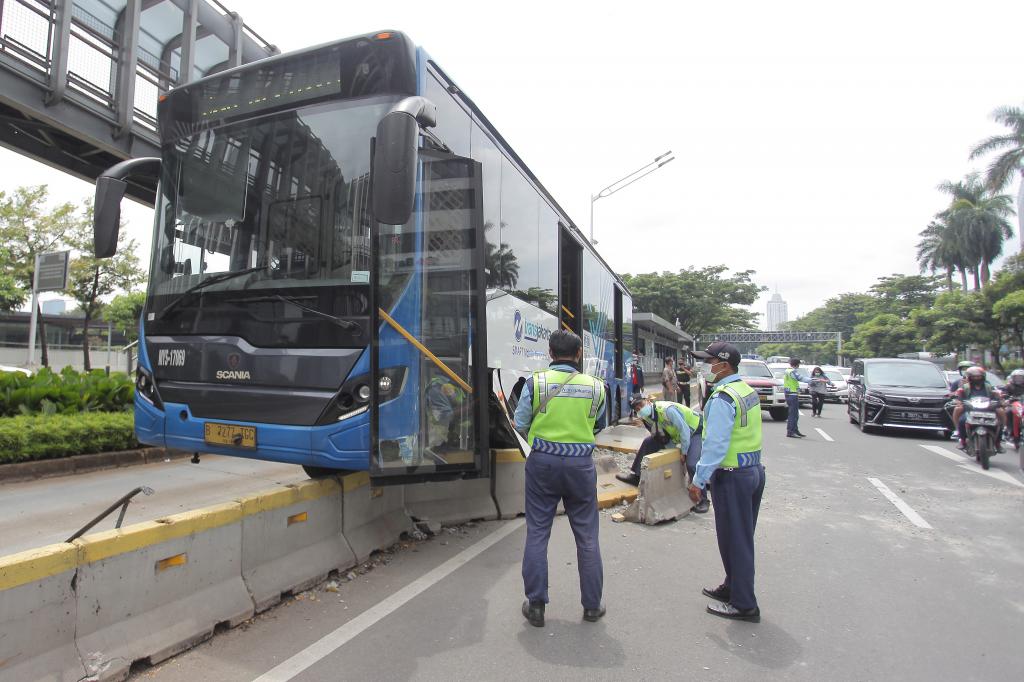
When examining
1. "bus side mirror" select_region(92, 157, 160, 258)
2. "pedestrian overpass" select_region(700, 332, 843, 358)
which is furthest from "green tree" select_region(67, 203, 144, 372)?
"pedestrian overpass" select_region(700, 332, 843, 358)

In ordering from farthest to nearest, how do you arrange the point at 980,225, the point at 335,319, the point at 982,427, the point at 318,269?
the point at 980,225, the point at 982,427, the point at 318,269, the point at 335,319

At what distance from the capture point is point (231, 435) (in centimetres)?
463

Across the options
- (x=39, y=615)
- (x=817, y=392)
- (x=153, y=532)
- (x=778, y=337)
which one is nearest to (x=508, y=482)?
(x=153, y=532)

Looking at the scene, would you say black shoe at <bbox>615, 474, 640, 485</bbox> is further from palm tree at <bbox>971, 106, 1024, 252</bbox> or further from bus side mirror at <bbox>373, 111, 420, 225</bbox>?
palm tree at <bbox>971, 106, 1024, 252</bbox>

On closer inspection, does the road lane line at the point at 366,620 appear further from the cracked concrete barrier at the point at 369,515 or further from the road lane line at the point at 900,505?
the road lane line at the point at 900,505

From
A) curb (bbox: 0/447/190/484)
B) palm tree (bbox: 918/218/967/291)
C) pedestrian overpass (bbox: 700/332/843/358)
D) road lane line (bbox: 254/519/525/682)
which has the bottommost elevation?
road lane line (bbox: 254/519/525/682)

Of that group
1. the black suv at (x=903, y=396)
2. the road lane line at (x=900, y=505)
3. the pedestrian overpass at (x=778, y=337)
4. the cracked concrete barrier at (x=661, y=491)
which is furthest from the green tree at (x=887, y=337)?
the cracked concrete barrier at (x=661, y=491)

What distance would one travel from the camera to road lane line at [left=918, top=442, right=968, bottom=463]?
1100cm

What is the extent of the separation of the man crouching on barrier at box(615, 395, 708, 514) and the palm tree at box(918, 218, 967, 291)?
50.5m

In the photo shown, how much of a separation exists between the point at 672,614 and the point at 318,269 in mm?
3441

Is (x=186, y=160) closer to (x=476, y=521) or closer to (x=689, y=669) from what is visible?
(x=476, y=521)

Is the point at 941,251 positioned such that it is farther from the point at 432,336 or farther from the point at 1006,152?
the point at 432,336

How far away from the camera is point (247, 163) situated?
490 centimetres

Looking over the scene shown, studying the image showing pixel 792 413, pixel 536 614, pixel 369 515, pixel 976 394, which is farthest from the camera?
pixel 792 413
